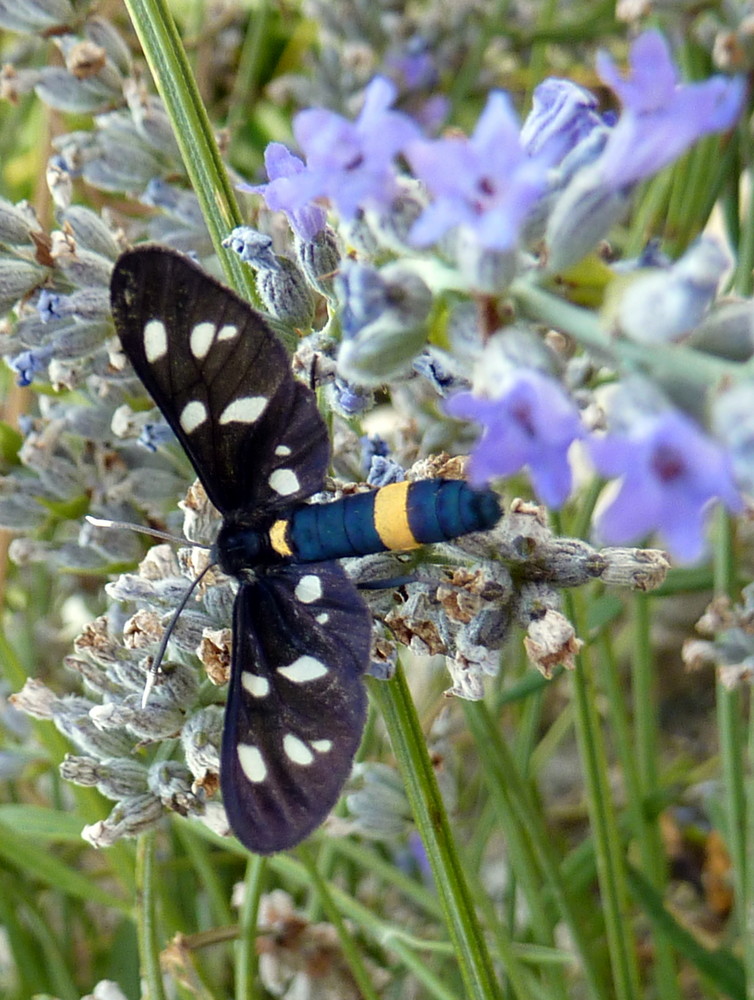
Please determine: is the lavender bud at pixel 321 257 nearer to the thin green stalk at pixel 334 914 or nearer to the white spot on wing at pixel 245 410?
the white spot on wing at pixel 245 410

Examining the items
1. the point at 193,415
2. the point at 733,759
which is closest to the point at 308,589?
the point at 193,415

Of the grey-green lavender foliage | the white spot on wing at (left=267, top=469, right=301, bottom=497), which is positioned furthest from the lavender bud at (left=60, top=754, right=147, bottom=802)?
the white spot on wing at (left=267, top=469, right=301, bottom=497)

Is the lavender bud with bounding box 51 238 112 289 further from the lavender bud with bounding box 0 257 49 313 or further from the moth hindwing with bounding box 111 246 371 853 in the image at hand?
the moth hindwing with bounding box 111 246 371 853

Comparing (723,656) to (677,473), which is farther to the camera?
(723,656)

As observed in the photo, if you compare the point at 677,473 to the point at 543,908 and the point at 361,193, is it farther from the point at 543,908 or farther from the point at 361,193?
the point at 543,908

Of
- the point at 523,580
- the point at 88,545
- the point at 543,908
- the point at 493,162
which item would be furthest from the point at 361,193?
the point at 543,908

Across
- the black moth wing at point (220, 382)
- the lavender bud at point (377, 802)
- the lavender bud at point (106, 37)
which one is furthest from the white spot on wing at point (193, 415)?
the lavender bud at point (106, 37)
